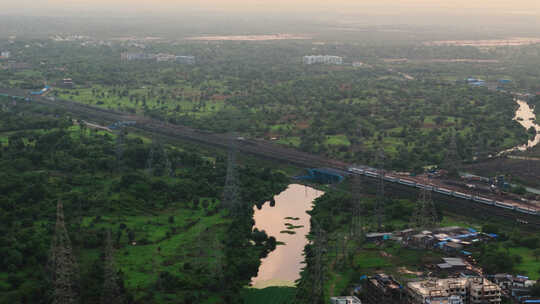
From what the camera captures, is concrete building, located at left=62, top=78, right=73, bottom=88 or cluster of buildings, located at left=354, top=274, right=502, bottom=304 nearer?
cluster of buildings, located at left=354, top=274, right=502, bottom=304

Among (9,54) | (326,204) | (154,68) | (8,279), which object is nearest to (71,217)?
(8,279)

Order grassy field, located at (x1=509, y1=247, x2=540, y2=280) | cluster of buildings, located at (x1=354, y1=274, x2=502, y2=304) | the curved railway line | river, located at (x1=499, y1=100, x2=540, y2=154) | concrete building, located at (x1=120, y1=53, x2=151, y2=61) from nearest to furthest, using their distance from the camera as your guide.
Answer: cluster of buildings, located at (x1=354, y1=274, x2=502, y2=304) → grassy field, located at (x1=509, y1=247, x2=540, y2=280) → the curved railway line → river, located at (x1=499, y1=100, x2=540, y2=154) → concrete building, located at (x1=120, y1=53, x2=151, y2=61)

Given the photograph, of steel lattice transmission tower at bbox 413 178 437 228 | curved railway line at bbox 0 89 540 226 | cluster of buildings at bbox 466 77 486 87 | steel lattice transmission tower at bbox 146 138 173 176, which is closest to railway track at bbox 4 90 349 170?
curved railway line at bbox 0 89 540 226

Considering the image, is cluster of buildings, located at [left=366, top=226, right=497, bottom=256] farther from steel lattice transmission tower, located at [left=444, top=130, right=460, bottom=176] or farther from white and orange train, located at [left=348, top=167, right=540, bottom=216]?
steel lattice transmission tower, located at [left=444, top=130, right=460, bottom=176]

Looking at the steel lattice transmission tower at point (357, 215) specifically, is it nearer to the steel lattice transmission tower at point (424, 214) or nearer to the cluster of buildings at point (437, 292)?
the steel lattice transmission tower at point (424, 214)

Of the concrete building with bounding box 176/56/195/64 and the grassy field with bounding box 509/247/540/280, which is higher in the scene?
the concrete building with bounding box 176/56/195/64

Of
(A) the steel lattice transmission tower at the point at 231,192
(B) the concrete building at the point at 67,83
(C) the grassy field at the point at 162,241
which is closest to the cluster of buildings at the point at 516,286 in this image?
(C) the grassy field at the point at 162,241

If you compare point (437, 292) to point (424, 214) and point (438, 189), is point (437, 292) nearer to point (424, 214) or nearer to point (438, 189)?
point (424, 214)
